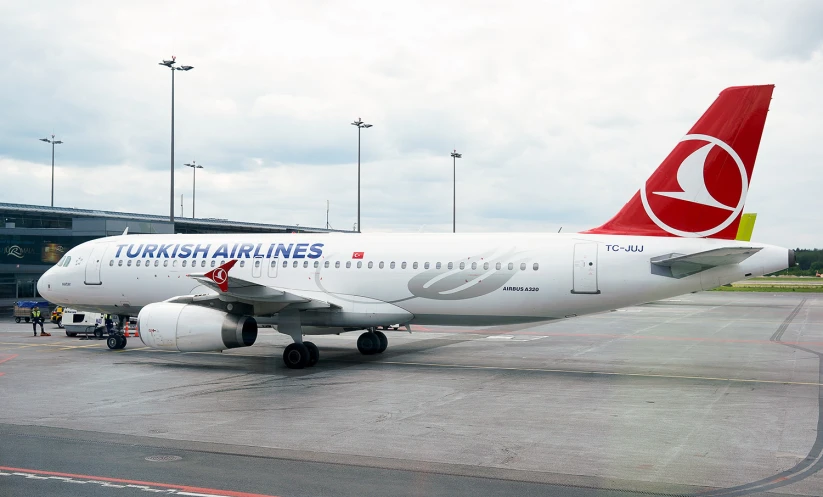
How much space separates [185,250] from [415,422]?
14370 mm

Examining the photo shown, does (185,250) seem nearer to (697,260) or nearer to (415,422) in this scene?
(415,422)

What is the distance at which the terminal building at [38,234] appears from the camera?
48844mm

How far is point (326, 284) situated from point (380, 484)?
13.8 m

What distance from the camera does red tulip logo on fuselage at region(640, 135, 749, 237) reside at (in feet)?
63.1

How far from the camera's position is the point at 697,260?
61.6ft

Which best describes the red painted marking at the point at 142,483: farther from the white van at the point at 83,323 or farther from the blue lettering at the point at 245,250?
the white van at the point at 83,323

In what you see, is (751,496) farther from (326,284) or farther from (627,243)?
(326,284)

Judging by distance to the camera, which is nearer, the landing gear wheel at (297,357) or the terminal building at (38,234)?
the landing gear wheel at (297,357)

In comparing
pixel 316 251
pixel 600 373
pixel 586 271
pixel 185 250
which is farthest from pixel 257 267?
pixel 600 373

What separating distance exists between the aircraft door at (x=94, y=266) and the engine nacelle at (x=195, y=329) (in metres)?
6.66

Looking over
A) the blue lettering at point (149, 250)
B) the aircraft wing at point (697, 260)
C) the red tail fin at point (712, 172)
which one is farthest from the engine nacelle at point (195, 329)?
the red tail fin at point (712, 172)

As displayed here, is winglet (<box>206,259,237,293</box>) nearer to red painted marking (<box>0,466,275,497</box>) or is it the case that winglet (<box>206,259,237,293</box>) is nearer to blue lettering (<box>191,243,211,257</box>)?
blue lettering (<box>191,243,211,257</box>)

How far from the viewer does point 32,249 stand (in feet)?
164

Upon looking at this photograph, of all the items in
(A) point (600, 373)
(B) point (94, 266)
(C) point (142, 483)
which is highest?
(B) point (94, 266)
